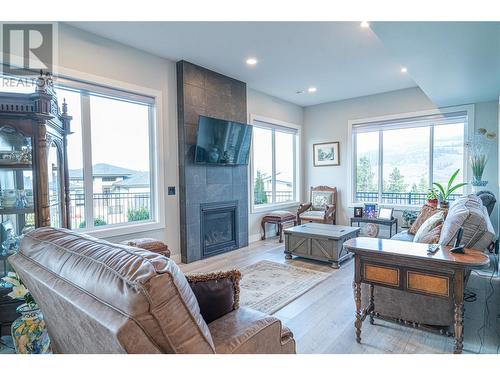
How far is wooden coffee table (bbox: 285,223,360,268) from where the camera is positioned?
391 cm

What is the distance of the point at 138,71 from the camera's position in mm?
3723

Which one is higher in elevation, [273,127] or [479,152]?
[273,127]

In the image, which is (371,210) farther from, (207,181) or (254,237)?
(207,181)

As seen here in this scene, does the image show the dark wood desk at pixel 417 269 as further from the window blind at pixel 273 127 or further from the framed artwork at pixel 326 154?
the framed artwork at pixel 326 154

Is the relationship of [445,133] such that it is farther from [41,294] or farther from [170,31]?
[41,294]

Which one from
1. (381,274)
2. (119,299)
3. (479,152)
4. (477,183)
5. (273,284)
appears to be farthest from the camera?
(479,152)

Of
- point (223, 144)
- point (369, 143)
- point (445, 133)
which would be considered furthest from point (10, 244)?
point (445, 133)

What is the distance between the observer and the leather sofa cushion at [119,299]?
76 cm

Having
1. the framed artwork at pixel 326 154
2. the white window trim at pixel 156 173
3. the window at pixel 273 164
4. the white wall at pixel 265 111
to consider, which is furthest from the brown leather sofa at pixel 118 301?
the framed artwork at pixel 326 154

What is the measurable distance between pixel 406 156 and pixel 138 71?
4966 millimetres

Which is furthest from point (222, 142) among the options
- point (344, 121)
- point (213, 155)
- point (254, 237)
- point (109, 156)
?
point (344, 121)

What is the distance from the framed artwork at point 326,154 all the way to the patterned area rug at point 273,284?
3.20 meters
